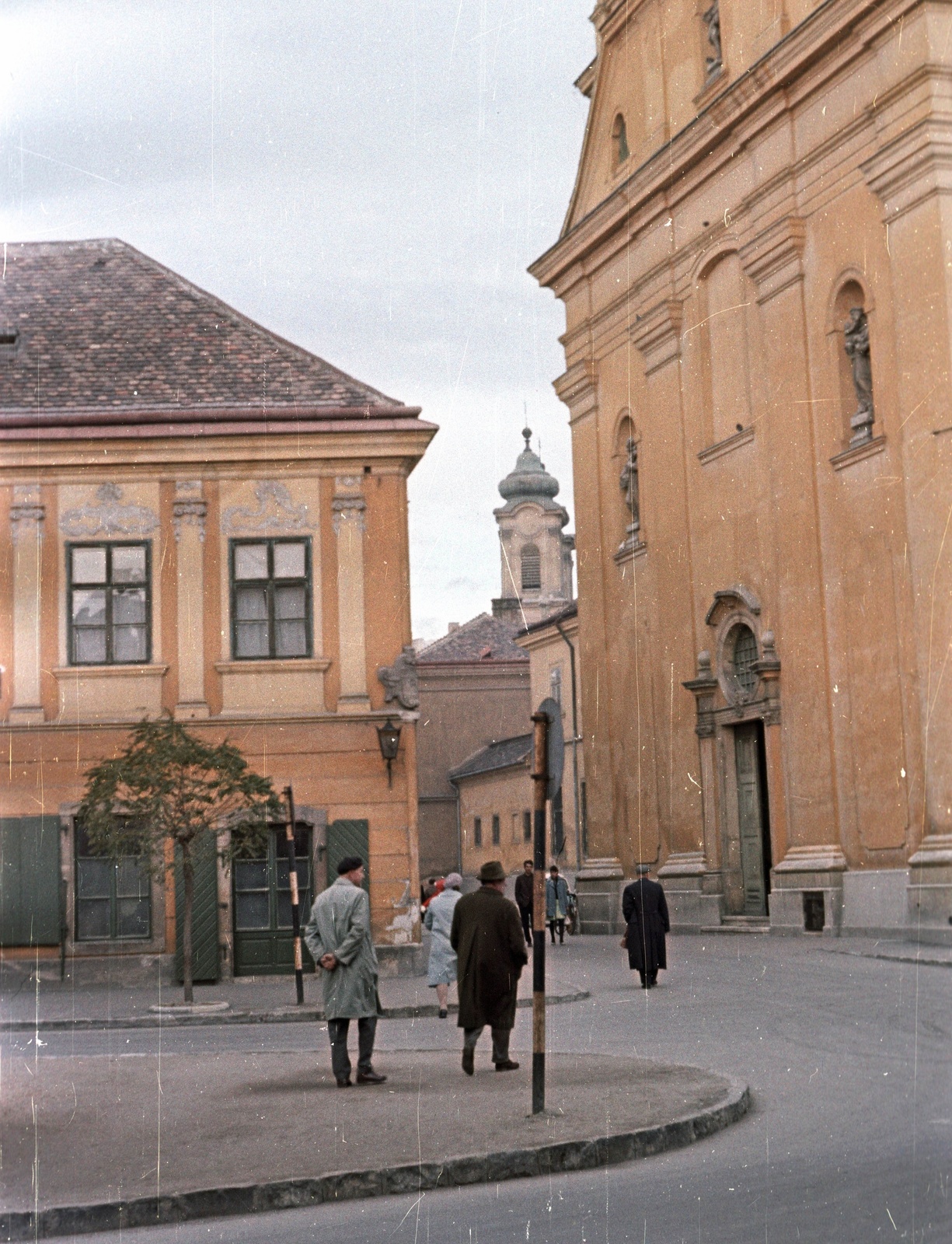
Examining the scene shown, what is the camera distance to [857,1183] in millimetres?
8297

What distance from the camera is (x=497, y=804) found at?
2931 inches

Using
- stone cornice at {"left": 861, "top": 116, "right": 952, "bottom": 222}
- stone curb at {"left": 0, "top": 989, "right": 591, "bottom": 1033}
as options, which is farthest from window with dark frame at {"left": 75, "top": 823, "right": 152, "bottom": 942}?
stone cornice at {"left": 861, "top": 116, "right": 952, "bottom": 222}

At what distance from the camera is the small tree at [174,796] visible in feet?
73.0

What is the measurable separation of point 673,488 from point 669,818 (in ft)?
21.6

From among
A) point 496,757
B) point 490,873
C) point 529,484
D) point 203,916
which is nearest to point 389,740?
point 203,916

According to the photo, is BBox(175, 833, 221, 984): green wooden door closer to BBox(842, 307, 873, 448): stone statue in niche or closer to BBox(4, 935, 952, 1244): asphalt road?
BBox(4, 935, 952, 1244): asphalt road

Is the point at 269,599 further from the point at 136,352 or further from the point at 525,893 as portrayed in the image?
the point at 525,893

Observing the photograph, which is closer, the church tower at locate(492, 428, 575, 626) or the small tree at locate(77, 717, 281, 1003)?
the small tree at locate(77, 717, 281, 1003)

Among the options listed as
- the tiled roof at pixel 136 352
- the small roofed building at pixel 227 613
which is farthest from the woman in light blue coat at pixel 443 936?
the tiled roof at pixel 136 352

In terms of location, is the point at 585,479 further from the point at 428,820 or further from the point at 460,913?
the point at 428,820

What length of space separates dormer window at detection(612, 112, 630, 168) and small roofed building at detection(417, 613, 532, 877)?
1635 inches

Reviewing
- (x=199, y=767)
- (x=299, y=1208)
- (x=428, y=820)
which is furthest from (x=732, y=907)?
(x=428, y=820)

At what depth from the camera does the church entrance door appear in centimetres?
3275

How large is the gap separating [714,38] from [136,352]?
13626 millimetres
